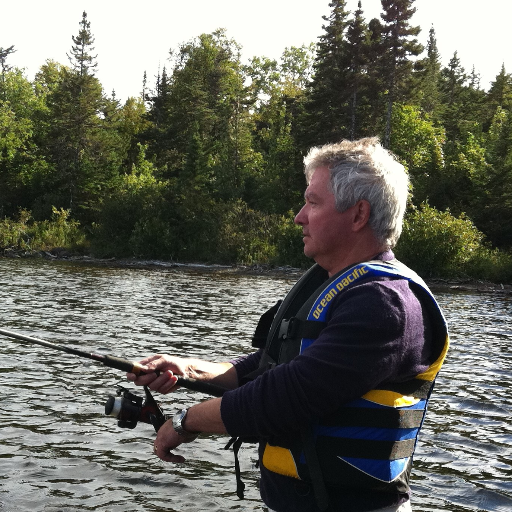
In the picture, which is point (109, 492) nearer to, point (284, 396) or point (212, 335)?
point (284, 396)

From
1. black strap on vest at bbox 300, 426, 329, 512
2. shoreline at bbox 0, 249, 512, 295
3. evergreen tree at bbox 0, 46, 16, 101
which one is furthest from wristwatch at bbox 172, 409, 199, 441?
evergreen tree at bbox 0, 46, 16, 101

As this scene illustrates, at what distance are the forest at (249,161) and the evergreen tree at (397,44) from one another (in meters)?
0.10

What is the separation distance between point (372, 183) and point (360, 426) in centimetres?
98

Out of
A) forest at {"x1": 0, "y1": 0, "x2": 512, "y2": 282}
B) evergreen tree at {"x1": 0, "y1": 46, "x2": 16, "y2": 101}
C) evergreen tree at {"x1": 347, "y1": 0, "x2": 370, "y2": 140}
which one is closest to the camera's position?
forest at {"x1": 0, "y1": 0, "x2": 512, "y2": 282}

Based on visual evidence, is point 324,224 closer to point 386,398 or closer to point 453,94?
point 386,398

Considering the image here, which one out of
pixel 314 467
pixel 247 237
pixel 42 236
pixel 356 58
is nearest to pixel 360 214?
pixel 314 467

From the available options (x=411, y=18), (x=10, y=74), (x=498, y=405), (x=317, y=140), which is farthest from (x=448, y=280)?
(x=10, y=74)

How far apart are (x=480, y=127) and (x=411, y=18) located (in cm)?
2017

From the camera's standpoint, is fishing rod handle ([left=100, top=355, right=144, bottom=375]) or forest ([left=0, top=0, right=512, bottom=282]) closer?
fishing rod handle ([left=100, top=355, right=144, bottom=375])

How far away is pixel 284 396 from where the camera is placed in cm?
286

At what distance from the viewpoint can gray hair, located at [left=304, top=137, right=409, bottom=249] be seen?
3.09m

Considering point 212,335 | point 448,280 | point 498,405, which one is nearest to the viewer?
point 498,405

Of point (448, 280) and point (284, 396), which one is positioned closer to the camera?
point (284, 396)

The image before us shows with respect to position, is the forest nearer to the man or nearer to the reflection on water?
the reflection on water
